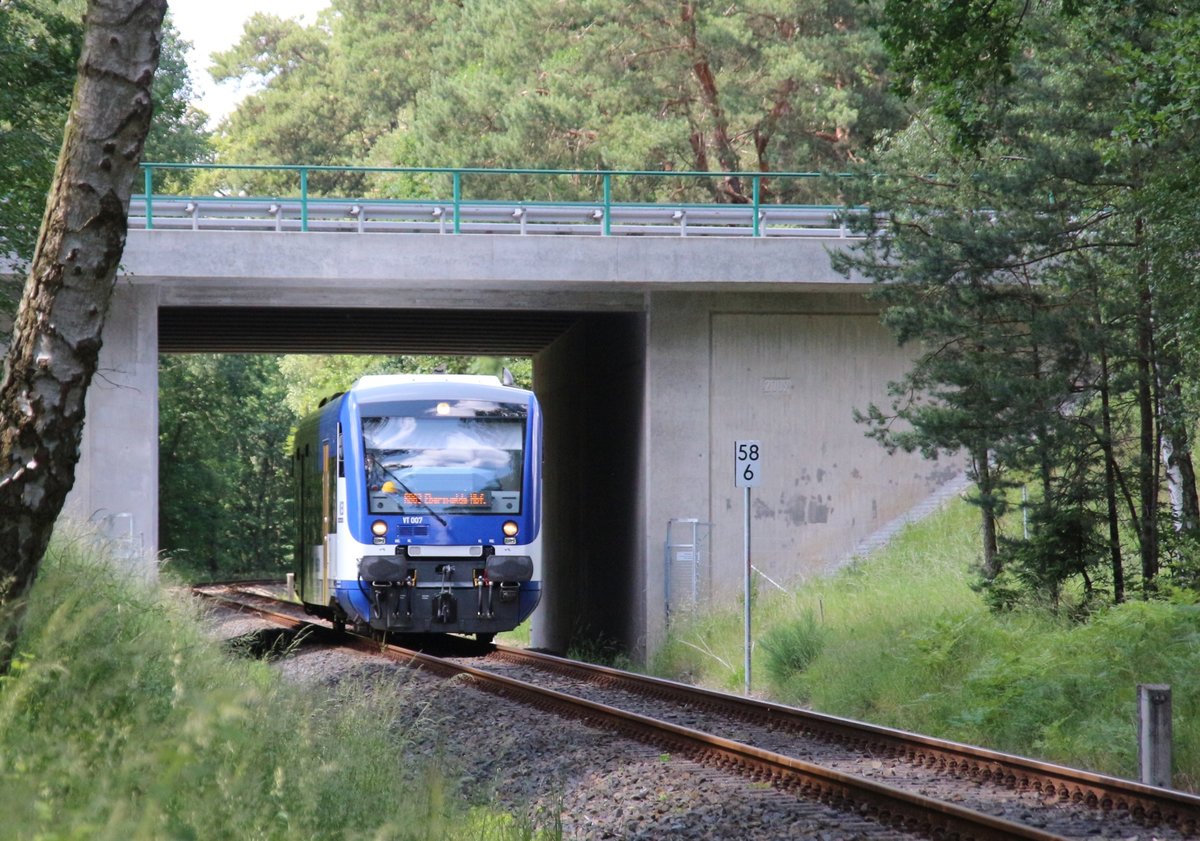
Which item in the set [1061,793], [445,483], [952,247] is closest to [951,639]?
[952,247]

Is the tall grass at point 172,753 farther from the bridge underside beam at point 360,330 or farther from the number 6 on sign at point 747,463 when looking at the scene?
the bridge underside beam at point 360,330

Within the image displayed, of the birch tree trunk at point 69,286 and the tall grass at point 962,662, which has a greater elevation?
the birch tree trunk at point 69,286

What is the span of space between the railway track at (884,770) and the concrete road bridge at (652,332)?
712 centimetres

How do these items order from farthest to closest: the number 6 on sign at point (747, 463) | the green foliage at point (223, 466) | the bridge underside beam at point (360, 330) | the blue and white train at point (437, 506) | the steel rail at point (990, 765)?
the green foliage at point (223, 466), the bridge underside beam at point (360, 330), the blue and white train at point (437, 506), the number 6 on sign at point (747, 463), the steel rail at point (990, 765)

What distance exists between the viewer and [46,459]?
8.41 m

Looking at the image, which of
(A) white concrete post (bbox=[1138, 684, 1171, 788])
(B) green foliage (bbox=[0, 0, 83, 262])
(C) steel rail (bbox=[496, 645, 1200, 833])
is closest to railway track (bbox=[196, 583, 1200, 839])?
(C) steel rail (bbox=[496, 645, 1200, 833])

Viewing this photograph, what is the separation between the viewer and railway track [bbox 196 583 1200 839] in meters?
8.74

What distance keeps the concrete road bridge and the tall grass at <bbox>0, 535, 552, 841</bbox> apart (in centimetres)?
1184

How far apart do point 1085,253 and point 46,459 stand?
41.1 feet

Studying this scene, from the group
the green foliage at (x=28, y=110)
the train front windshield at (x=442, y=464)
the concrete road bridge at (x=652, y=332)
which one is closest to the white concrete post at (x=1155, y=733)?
the train front windshield at (x=442, y=464)

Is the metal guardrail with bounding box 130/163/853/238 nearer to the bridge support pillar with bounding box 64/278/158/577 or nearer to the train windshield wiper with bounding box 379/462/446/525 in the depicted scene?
the bridge support pillar with bounding box 64/278/158/577

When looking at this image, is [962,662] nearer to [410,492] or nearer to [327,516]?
[410,492]

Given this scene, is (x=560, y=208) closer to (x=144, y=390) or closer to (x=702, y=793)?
(x=144, y=390)

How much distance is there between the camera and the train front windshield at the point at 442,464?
19.7 meters
